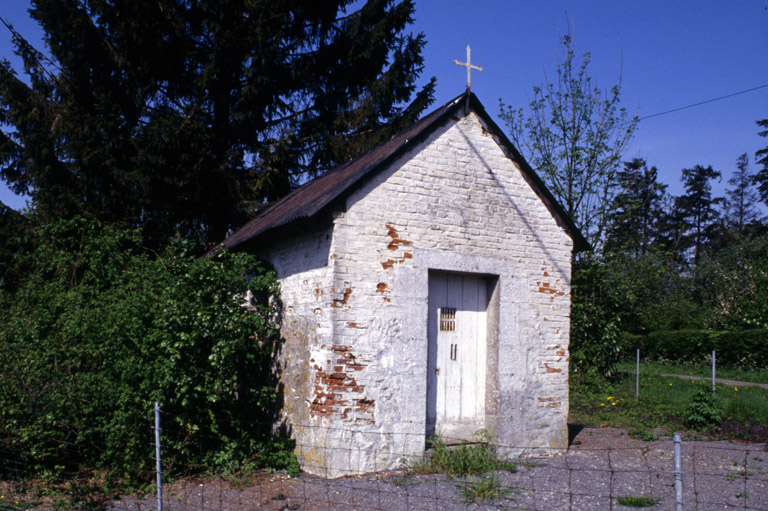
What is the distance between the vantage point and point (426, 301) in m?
7.58

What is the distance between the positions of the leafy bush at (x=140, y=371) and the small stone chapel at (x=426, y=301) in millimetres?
666

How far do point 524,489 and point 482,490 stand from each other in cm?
62

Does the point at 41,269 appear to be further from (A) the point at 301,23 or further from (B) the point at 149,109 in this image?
(A) the point at 301,23

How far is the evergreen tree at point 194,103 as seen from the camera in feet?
47.8

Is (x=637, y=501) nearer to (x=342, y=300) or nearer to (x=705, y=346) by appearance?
(x=342, y=300)

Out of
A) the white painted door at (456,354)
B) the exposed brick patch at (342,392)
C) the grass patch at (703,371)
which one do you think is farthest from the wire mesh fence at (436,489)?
the grass patch at (703,371)

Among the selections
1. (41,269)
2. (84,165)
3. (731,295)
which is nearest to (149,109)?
(84,165)

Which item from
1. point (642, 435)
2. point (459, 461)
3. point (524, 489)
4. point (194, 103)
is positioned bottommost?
point (642, 435)

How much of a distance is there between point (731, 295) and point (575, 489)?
22.4 m

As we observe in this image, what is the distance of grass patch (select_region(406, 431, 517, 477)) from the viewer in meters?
7.14

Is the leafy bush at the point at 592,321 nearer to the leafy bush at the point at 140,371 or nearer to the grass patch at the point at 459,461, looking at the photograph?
the grass patch at the point at 459,461

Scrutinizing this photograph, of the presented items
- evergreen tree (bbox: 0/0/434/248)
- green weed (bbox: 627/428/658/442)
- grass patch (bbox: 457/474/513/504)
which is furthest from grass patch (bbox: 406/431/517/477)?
evergreen tree (bbox: 0/0/434/248)

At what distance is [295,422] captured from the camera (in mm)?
7641

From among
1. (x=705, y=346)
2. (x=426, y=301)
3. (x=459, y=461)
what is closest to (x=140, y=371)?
(x=426, y=301)
